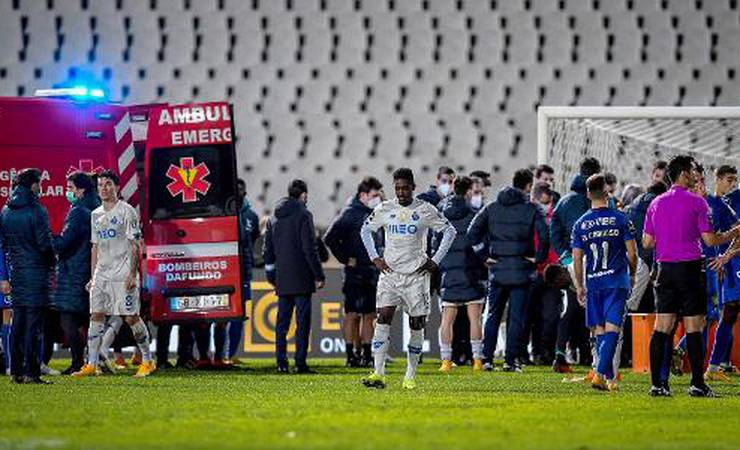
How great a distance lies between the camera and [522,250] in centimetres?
1775

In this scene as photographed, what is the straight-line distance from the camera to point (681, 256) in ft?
42.4

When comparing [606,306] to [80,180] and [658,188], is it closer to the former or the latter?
[658,188]

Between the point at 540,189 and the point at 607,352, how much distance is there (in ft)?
17.5

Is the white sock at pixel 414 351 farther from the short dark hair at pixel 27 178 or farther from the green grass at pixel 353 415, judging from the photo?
the short dark hair at pixel 27 178

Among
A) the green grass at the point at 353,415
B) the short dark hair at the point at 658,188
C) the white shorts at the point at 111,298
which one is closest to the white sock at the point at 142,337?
the white shorts at the point at 111,298

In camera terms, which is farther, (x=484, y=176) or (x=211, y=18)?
(x=211, y=18)

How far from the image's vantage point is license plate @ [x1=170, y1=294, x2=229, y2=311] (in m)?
17.4

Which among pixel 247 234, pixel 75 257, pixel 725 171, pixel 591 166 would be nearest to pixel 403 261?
pixel 591 166

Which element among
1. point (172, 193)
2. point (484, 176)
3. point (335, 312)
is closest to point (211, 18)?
point (335, 312)

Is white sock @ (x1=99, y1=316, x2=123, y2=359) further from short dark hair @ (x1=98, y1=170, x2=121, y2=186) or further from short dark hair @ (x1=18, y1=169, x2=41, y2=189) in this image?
short dark hair @ (x1=18, y1=169, x2=41, y2=189)

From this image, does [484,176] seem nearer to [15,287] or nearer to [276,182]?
[15,287]

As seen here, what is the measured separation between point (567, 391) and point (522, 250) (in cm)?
386

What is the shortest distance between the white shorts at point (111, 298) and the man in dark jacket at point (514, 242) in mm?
3399

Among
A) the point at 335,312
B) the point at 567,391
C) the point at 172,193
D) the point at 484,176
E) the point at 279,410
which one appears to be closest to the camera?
the point at 279,410
